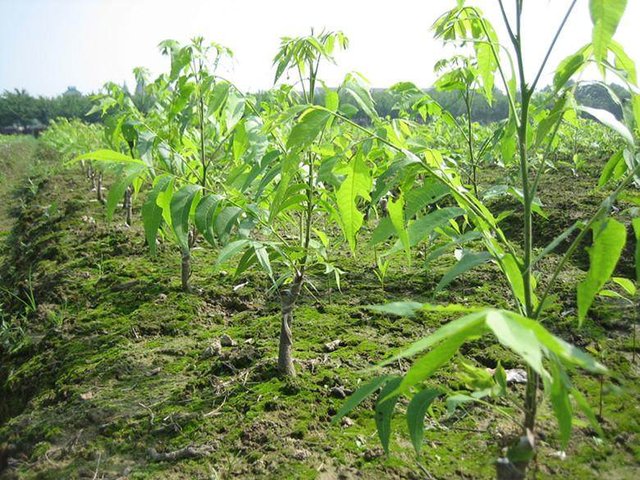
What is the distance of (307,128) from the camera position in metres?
1.25

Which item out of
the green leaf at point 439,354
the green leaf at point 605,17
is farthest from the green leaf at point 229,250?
the green leaf at point 605,17

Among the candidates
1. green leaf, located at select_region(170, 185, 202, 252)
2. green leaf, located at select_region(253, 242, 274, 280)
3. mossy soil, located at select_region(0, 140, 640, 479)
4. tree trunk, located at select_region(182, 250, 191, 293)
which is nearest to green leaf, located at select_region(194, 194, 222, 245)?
green leaf, located at select_region(170, 185, 202, 252)

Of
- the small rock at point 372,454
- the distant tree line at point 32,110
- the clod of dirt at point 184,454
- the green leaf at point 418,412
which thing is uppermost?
the distant tree line at point 32,110

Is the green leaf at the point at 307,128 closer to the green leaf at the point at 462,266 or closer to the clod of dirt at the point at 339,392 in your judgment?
the green leaf at the point at 462,266

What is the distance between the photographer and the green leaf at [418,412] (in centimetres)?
119

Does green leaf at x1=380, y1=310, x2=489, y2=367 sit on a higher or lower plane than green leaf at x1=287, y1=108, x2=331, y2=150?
lower

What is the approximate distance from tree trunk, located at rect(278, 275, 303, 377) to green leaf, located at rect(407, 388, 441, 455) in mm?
1120

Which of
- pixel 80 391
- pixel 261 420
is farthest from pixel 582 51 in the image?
pixel 80 391

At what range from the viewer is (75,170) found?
13.1 meters

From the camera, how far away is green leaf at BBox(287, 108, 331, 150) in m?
1.23

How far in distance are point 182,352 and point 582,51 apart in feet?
8.08

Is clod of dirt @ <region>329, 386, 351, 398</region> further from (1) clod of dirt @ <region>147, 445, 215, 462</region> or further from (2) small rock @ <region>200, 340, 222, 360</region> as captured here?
(2) small rock @ <region>200, 340, 222, 360</region>

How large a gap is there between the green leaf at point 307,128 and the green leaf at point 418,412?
0.69 m

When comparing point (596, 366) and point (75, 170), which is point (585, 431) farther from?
point (75, 170)
